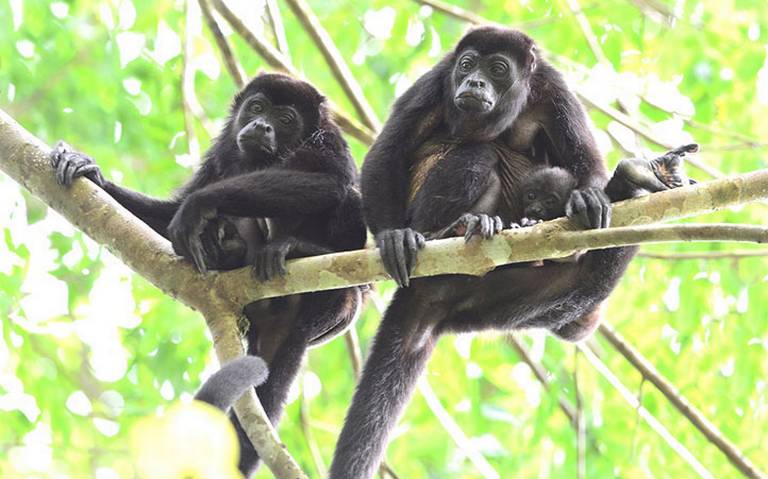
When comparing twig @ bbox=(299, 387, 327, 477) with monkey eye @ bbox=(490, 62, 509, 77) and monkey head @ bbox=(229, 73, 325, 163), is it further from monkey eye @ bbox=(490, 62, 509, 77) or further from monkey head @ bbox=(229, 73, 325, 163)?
monkey eye @ bbox=(490, 62, 509, 77)

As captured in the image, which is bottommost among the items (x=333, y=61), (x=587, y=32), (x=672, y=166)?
(x=587, y=32)

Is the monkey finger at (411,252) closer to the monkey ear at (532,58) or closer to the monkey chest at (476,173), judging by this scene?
the monkey chest at (476,173)

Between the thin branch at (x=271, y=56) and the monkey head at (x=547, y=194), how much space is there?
1.20 m

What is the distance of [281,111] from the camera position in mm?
3506

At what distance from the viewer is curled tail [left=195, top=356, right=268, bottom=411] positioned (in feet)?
7.02

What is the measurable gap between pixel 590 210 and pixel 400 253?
0.50 meters

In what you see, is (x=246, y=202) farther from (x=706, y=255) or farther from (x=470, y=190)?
(x=706, y=255)

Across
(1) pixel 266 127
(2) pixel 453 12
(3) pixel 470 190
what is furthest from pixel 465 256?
(2) pixel 453 12

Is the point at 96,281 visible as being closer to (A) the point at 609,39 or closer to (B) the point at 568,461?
(B) the point at 568,461

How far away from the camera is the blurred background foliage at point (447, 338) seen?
3918 millimetres

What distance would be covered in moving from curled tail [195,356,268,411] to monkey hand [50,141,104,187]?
96 cm

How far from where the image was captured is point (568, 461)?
3902mm

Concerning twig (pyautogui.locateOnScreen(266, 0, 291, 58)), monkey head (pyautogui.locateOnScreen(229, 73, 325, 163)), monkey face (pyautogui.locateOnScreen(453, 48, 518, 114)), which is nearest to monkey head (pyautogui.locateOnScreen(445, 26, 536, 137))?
monkey face (pyautogui.locateOnScreen(453, 48, 518, 114))

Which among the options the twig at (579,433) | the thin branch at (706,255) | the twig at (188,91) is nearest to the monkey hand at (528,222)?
the thin branch at (706,255)
